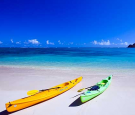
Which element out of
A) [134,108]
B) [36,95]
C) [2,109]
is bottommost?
[134,108]

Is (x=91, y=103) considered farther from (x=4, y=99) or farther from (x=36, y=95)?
(x=4, y=99)

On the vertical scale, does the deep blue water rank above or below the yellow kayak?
above

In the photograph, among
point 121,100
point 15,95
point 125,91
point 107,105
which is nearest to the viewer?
point 107,105

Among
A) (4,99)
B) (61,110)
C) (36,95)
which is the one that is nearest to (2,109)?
(4,99)

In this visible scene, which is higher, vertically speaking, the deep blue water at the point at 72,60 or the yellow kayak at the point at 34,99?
the deep blue water at the point at 72,60

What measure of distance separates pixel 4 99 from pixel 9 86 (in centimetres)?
193

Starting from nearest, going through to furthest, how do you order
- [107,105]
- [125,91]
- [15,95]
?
[107,105] → [15,95] → [125,91]

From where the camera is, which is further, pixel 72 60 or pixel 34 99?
pixel 72 60

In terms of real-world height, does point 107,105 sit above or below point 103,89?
below

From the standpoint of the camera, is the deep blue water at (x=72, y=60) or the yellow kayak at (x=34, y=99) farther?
the deep blue water at (x=72, y=60)

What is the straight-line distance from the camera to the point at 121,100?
5844 mm

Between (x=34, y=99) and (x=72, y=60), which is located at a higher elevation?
(x=72, y=60)

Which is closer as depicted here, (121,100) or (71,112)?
(71,112)

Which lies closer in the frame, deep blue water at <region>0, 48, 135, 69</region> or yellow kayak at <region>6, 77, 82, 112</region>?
yellow kayak at <region>6, 77, 82, 112</region>
